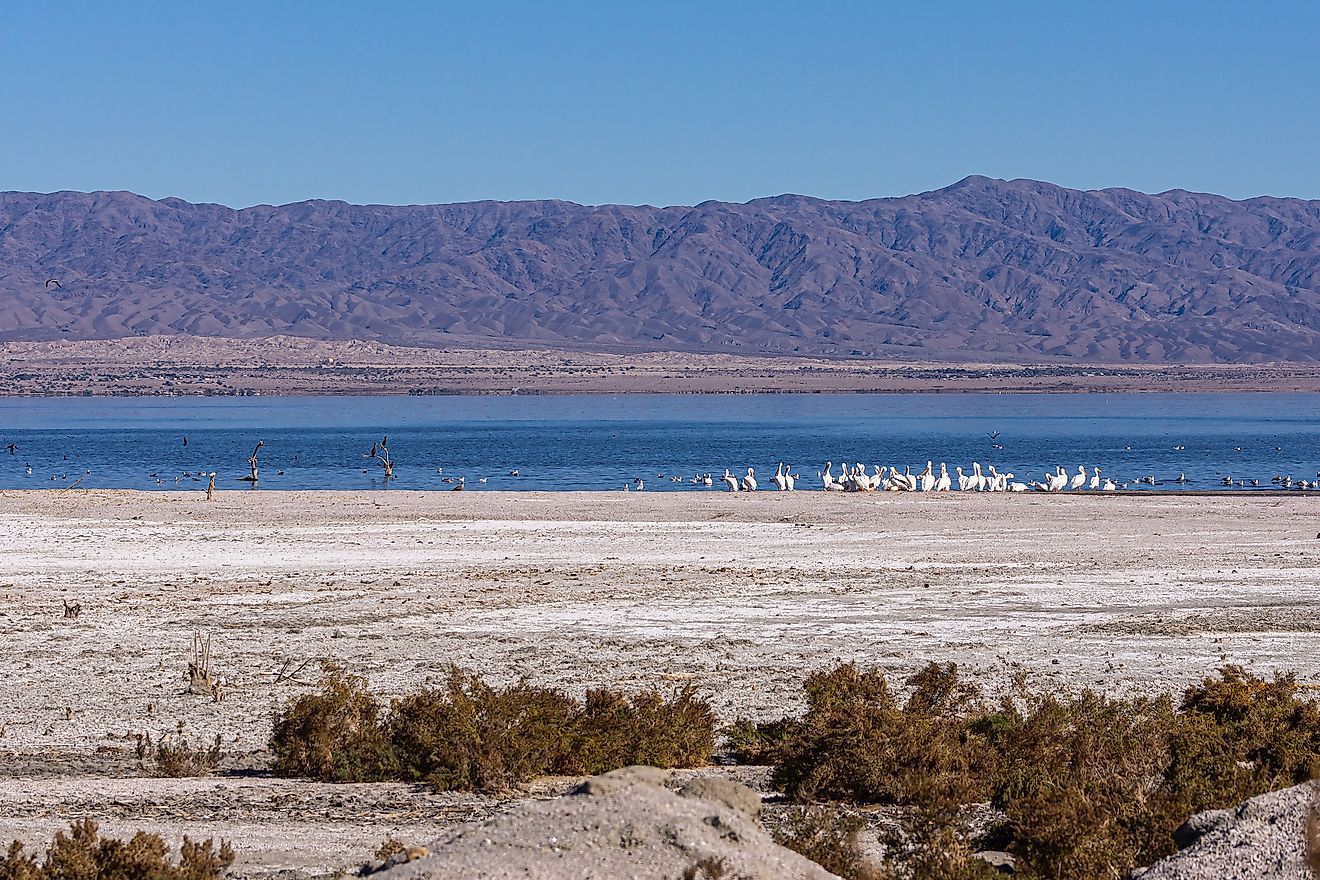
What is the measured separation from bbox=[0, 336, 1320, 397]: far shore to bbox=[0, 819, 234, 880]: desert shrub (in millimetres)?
133390

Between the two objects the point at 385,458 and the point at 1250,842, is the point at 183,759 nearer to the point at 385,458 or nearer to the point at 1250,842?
the point at 1250,842

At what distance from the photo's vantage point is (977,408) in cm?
11550

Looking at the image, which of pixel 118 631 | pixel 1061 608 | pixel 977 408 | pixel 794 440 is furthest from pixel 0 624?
pixel 977 408

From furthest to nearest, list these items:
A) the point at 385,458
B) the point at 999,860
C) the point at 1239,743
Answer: the point at 385,458 < the point at 1239,743 < the point at 999,860

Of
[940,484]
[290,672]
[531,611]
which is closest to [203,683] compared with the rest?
[290,672]

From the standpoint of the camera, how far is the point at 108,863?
714 centimetres

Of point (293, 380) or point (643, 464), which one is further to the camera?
point (293, 380)

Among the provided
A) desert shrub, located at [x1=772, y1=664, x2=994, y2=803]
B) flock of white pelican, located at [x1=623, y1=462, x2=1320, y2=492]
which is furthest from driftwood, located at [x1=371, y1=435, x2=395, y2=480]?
desert shrub, located at [x1=772, y1=664, x2=994, y2=803]

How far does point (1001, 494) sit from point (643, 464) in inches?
717

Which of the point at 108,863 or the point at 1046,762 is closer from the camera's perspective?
the point at 108,863

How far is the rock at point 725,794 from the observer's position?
23.9 ft

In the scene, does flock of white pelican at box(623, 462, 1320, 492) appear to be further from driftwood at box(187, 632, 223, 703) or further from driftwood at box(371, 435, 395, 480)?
driftwood at box(187, 632, 223, 703)

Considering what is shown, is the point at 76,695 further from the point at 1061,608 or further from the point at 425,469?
the point at 425,469

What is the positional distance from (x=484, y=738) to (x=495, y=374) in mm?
159505
